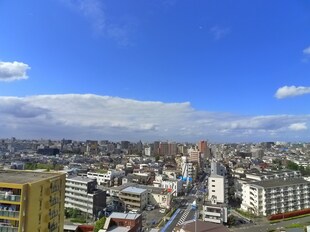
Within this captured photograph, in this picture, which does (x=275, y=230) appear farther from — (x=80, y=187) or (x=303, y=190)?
(x=80, y=187)

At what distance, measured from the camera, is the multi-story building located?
352 inches

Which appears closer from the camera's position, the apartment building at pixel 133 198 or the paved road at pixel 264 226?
the paved road at pixel 264 226

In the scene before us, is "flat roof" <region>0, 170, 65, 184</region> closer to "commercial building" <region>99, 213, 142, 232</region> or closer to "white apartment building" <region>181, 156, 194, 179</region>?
"commercial building" <region>99, 213, 142, 232</region>

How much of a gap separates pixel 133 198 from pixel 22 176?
17587 millimetres

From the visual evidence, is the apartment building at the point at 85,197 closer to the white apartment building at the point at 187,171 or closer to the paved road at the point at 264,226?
the paved road at the point at 264,226

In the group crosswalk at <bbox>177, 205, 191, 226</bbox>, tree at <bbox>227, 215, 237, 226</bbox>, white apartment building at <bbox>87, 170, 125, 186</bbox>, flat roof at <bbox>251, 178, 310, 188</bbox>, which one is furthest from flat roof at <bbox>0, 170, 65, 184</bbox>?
white apartment building at <bbox>87, 170, 125, 186</bbox>

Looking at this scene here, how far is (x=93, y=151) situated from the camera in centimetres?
8188

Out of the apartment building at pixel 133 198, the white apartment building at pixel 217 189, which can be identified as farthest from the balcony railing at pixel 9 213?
the white apartment building at pixel 217 189

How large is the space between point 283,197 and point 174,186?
38.3 feet

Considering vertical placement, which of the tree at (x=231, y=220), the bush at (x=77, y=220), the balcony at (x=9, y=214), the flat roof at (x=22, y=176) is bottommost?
the bush at (x=77, y=220)

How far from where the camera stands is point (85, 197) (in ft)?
81.9

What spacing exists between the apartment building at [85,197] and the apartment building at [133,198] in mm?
2389

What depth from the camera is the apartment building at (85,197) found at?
24609 millimetres

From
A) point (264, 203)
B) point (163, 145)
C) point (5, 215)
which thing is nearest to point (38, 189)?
point (5, 215)
